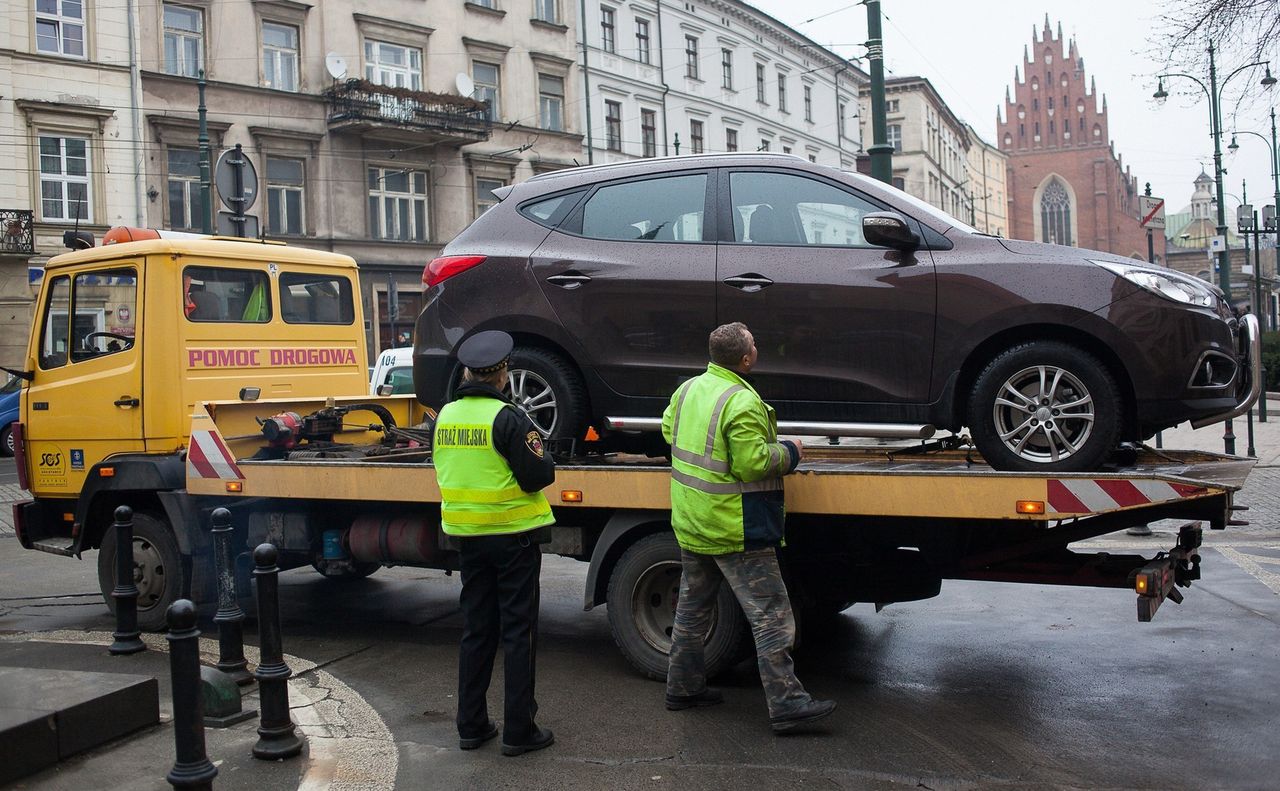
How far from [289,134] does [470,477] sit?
28.1 meters

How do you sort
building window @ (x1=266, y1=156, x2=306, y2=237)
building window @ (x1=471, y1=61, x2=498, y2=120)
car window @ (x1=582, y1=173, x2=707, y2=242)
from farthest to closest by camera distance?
building window @ (x1=471, y1=61, x2=498, y2=120) < building window @ (x1=266, y1=156, x2=306, y2=237) < car window @ (x1=582, y1=173, x2=707, y2=242)

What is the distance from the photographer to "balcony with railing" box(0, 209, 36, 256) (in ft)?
84.8

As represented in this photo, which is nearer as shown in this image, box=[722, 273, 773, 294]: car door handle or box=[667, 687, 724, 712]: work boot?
box=[667, 687, 724, 712]: work boot

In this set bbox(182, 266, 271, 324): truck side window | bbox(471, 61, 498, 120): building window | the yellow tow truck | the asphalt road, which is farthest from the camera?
bbox(471, 61, 498, 120): building window

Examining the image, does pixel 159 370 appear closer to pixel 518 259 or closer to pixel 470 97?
pixel 518 259

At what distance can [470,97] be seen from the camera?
1347 inches

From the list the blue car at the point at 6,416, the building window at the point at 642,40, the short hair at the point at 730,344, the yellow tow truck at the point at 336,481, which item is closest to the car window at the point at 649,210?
the short hair at the point at 730,344

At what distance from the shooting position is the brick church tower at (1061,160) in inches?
4090

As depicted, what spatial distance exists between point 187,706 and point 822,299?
342cm

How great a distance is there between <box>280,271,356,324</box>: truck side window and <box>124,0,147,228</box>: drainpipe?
829 inches

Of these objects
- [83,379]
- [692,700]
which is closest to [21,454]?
[83,379]

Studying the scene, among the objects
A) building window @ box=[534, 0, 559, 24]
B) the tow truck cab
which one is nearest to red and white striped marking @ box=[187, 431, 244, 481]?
the tow truck cab

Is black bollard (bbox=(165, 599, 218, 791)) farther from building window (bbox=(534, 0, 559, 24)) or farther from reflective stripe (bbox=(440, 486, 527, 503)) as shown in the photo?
building window (bbox=(534, 0, 559, 24))

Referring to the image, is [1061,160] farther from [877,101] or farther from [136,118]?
[877,101]
